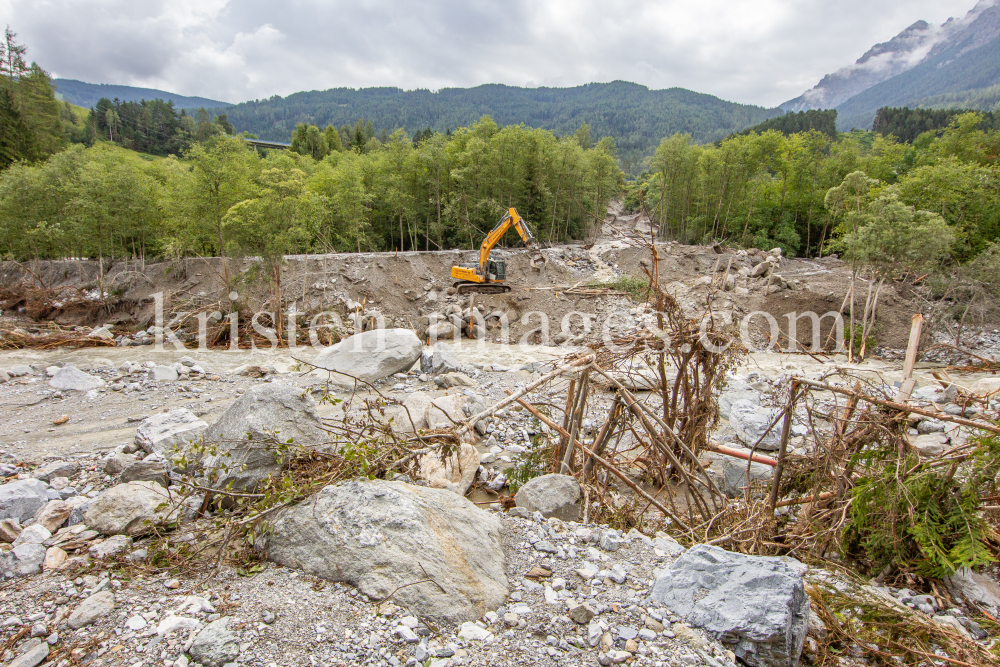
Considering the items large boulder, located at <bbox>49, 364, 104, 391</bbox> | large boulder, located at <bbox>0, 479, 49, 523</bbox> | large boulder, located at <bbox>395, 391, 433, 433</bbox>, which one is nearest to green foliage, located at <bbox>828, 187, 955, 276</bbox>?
large boulder, located at <bbox>395, 391, 433, 433</bbox>

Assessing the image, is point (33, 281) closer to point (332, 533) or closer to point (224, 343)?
point (224, 343)

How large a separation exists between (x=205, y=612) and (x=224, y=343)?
1472cm

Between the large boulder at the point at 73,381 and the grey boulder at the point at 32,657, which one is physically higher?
the grey boulder at the point at 32,657

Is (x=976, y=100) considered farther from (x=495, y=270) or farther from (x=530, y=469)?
(x=530, y=469)

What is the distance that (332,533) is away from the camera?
2588 mm

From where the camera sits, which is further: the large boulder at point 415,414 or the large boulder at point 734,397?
the large boulder at point 734,397

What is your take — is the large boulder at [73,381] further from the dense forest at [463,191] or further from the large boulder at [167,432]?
the dense forest at [463,191]

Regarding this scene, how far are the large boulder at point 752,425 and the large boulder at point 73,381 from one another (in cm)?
1130

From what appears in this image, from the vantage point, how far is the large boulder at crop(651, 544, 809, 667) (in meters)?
2.18

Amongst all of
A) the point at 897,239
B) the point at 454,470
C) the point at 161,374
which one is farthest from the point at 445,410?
the point at 897,239

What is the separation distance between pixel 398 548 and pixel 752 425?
6.13 metres

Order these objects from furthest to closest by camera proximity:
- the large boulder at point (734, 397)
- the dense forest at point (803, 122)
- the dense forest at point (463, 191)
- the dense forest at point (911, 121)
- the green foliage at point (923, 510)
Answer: the dense forest at point (803, 122), the dense forest at point (911, 121), the dense forest at point (463, 191), the large boulder at point (734, 397), the green foliage at point (923, 510)

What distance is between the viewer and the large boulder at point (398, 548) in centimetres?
236

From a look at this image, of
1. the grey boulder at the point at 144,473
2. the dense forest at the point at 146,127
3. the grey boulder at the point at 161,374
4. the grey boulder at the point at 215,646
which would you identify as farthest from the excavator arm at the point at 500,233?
the dense forest at the point at 146,127
